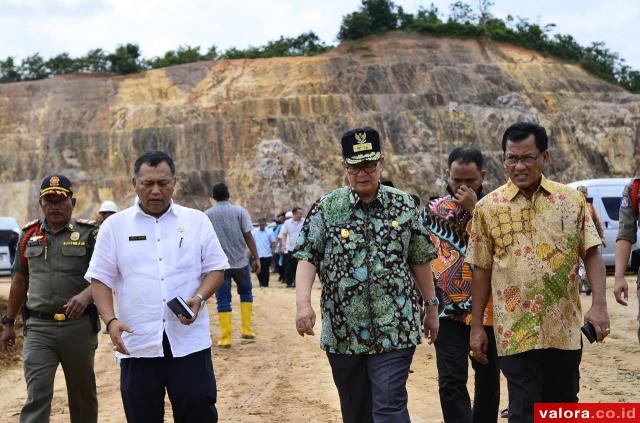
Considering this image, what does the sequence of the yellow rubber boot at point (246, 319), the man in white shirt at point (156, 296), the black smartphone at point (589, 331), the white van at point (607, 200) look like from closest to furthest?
the black smartphone at point (589, 331) < the man in white shirt at point (156, 296) < the yellow rubber boot at point (246, 319) < the white van at point (607, 200)

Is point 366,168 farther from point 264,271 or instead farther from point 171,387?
point 264,271

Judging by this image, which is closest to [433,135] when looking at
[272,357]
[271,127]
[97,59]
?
[271,127]

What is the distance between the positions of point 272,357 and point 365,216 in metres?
6.36

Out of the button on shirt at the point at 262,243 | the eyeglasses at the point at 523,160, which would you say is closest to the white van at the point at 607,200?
the button on shirt at the point at 262,243

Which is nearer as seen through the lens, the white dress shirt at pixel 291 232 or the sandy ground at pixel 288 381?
the sandy ground at pixel 288 381

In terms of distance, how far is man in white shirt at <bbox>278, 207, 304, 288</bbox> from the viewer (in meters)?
21.8

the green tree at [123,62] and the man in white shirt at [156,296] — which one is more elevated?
the green tree at [123,62]

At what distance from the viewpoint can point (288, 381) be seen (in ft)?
31.3

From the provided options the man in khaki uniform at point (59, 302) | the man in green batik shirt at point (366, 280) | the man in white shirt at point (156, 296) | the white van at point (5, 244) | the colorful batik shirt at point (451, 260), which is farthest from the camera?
the white van at point (5, 244)

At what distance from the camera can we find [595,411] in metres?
4.90

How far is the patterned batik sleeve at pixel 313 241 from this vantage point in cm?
515

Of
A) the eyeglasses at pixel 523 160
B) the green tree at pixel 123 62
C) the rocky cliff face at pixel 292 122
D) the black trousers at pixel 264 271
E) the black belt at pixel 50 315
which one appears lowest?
the black trousers at pixel 264 271

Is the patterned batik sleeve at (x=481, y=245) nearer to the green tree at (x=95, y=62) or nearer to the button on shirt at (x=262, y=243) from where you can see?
the button on shirt at (x=262, y=243)

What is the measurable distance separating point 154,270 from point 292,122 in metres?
44.5
